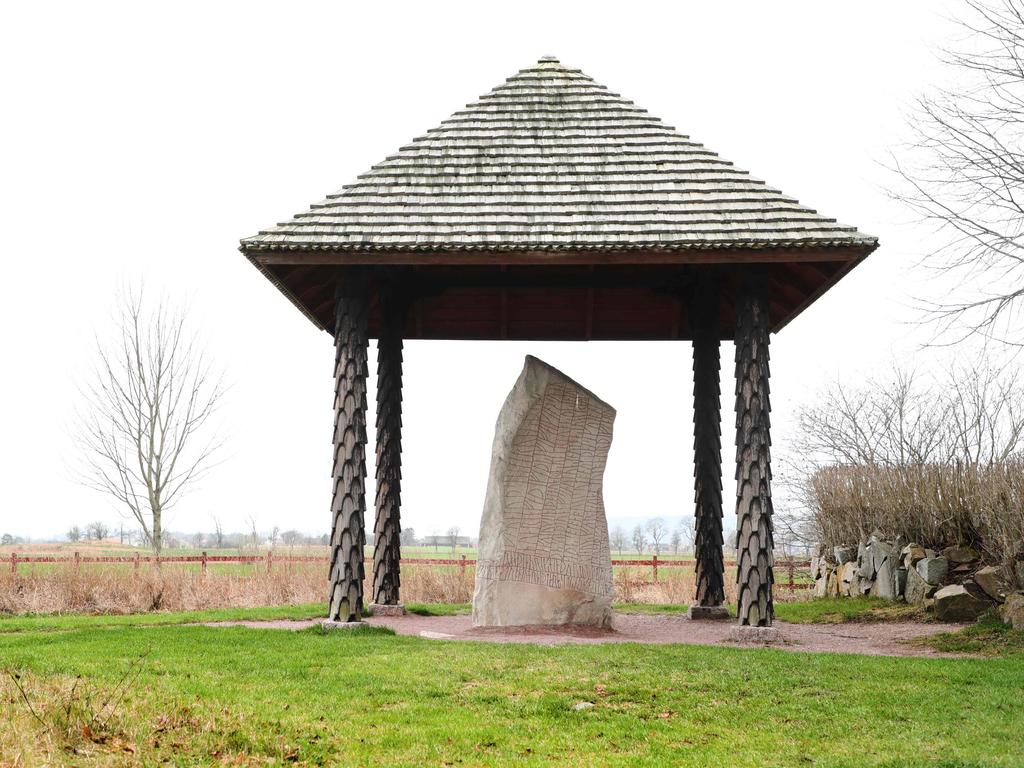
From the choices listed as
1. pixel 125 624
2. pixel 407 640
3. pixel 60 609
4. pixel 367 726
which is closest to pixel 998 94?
pixel 407 640

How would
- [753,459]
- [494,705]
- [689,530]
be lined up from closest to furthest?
1. [494,705]
2. [753,459]
3. [689,530]

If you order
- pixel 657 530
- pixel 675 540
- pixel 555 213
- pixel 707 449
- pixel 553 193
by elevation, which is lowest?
pixel 675 540

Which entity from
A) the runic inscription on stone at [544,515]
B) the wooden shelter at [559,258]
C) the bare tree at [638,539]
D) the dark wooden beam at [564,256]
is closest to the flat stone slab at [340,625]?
the wooden shelter at [559,258]

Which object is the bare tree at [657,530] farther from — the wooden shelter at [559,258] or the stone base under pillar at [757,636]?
the stone base under pillar at [757,636]

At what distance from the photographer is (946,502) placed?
14.1 metres

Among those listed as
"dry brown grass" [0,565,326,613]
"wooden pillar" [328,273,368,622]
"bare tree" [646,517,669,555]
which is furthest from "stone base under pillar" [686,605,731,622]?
"bare tree" [646,517,669,555]

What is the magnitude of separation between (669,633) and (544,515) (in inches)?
79.0

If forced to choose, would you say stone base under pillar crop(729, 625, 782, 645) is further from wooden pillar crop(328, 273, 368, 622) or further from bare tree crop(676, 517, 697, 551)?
wooden pillar crop(328, 273, 368, 622)

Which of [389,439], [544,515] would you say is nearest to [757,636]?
[544,515]

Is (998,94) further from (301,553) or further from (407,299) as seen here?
(301,553)

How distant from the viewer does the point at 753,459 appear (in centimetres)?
1073

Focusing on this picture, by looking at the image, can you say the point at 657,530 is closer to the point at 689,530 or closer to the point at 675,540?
the point at 675,540

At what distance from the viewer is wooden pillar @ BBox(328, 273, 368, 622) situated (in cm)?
1094

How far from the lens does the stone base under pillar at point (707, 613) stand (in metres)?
13.2
